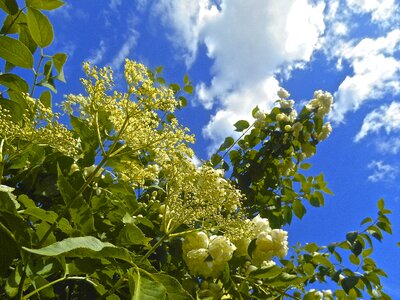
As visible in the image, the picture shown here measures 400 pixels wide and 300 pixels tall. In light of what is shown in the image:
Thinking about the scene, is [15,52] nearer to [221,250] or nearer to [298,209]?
[221,250]

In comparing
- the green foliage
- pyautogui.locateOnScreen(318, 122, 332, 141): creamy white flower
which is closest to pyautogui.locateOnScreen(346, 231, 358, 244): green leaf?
the green foliage

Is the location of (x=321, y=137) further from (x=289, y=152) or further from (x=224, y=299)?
(x=224, y=299)

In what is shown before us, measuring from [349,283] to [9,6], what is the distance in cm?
191

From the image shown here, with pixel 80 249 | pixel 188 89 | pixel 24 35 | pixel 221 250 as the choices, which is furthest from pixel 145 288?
pixel 188 89

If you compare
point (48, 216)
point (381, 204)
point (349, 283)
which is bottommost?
point (48, 216)

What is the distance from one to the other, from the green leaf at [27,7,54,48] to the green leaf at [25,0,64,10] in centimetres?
6

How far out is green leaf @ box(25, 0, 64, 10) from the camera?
49.9 inches

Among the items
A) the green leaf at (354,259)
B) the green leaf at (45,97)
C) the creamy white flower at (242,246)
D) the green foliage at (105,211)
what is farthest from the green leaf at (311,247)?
the green leaf at (45,97)

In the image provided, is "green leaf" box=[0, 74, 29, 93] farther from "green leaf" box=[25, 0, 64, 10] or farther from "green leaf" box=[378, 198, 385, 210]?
"green leaf" box=[378, 198, 385, 210]

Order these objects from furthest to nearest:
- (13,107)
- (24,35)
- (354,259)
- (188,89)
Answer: (188,89)
(354,259)
(24,35)
(13,107)

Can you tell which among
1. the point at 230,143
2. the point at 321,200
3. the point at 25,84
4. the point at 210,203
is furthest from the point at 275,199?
the point at 25,84

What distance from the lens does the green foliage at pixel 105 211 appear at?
3.20 feet

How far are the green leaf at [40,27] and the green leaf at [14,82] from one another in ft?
0.54

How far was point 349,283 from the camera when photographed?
7.16 ft
